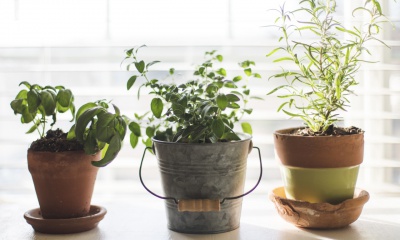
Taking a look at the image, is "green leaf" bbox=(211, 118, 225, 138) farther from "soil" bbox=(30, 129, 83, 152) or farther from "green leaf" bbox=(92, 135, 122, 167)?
"soil" bbox=(30, 129, 83, 152)

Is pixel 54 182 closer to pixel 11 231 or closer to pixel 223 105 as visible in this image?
pixel 11 231

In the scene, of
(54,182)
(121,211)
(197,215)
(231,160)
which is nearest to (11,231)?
(54,182)

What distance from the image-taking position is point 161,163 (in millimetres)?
1851

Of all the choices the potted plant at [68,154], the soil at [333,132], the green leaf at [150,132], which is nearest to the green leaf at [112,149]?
the potted plant at [68,154]

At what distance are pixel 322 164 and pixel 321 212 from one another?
13 centimetres

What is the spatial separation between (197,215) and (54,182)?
16.3 inches

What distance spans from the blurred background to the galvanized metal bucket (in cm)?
41

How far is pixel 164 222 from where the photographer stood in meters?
1.97

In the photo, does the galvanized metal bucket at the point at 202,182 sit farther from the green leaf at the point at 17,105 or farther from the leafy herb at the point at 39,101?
the green leaf at the point at 17,105

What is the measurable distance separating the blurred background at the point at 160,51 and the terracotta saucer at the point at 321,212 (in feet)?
1.26

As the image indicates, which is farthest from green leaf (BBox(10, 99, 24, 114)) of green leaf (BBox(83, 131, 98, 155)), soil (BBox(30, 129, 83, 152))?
green leaf (BBox(83, 131, 98, 155))

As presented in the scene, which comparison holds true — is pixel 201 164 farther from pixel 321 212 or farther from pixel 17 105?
pixel 17 105

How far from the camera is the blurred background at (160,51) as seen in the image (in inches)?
86.6

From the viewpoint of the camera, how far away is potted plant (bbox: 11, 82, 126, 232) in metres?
1.79
